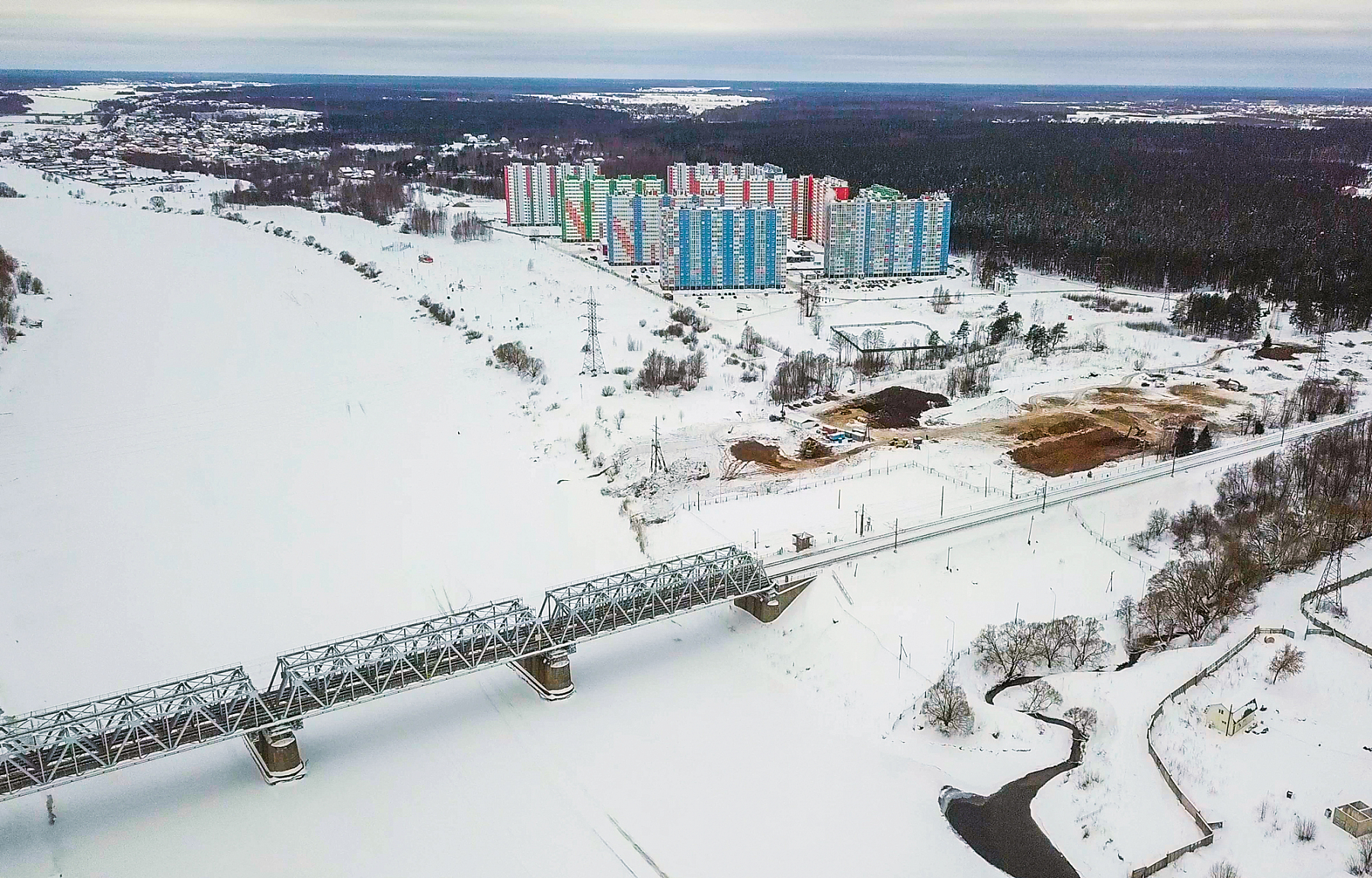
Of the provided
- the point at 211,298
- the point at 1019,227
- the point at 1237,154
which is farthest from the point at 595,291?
the point at 1237,154

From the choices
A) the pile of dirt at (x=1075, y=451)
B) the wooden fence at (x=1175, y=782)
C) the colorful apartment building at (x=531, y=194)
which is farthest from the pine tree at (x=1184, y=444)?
the colorful apartment building at (x=531, y=194)

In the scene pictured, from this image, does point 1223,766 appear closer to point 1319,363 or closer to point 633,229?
point 1319,363

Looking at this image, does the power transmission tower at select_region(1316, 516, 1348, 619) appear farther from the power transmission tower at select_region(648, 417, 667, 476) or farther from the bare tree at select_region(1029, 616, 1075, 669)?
the power transmission tower at select_region(648, 417, 667, 476)

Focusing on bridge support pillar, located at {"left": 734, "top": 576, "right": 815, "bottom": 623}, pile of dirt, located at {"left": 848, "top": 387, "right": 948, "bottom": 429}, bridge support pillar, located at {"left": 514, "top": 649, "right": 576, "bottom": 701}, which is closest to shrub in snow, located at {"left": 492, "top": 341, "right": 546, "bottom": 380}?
pile of dirt, located at {"left": 848, "top": 387, "right": 948, "bottom": 429}

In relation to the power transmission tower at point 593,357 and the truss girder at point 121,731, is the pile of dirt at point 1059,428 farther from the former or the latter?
the truss girder at point 121,731

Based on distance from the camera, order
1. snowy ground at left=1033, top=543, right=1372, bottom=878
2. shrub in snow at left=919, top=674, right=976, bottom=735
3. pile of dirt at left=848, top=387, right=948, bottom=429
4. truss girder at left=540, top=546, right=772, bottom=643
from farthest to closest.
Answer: pile of dirt at left=848, top=387, right=948, bottom=429 → truss girder at left=540, top=546, right=772, bottom=643 → shrub in snow at left=919, top=674, right=976, bottom=735 → snowy ground at left=1033, top=543, right=1372, bottom=878

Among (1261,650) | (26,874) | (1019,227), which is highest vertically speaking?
(1019,227)

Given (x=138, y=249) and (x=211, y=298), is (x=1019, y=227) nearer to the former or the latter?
(x=211, y=298)
